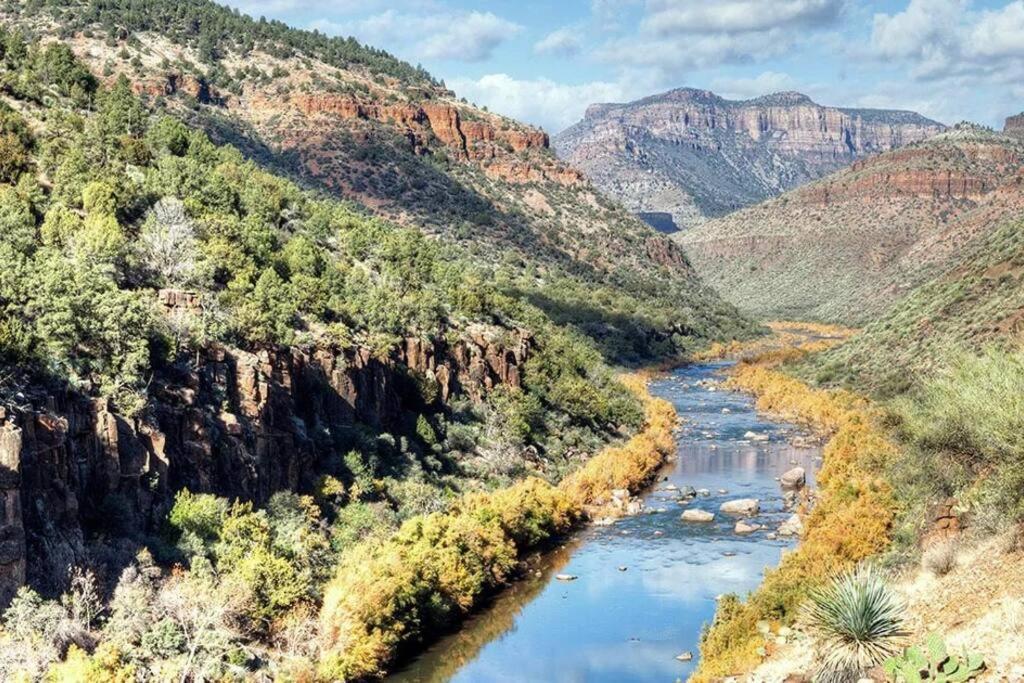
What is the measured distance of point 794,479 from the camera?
60125mm

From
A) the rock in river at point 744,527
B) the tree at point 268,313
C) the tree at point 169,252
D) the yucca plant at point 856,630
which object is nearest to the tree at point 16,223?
the tree at point 169,252

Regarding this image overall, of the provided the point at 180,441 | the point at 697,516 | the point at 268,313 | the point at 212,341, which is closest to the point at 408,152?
the point at 697,516

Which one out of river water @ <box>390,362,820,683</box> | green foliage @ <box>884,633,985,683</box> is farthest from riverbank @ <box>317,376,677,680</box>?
green foliage @ <box>884,633,985,683</box>

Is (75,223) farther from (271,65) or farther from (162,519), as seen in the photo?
(271,65)

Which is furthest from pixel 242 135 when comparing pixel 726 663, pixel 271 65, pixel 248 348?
pixel 726 663

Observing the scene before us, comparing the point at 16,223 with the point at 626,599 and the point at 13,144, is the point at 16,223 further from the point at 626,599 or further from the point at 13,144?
the point at 626,599

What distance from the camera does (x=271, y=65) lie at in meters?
153

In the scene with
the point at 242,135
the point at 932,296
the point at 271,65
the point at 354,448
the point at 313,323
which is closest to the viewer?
the point at 354,448

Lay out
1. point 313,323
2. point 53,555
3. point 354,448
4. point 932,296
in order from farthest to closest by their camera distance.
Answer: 1. point 932,296
2. point 313,323
3. point 354,448
4. point 53,555

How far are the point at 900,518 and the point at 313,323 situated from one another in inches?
1114

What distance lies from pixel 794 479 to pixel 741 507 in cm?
612

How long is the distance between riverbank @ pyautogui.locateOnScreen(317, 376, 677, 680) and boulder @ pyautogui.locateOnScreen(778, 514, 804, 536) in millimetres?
9440

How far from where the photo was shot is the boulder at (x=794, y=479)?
59938mm

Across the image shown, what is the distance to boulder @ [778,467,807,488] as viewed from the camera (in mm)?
59938
